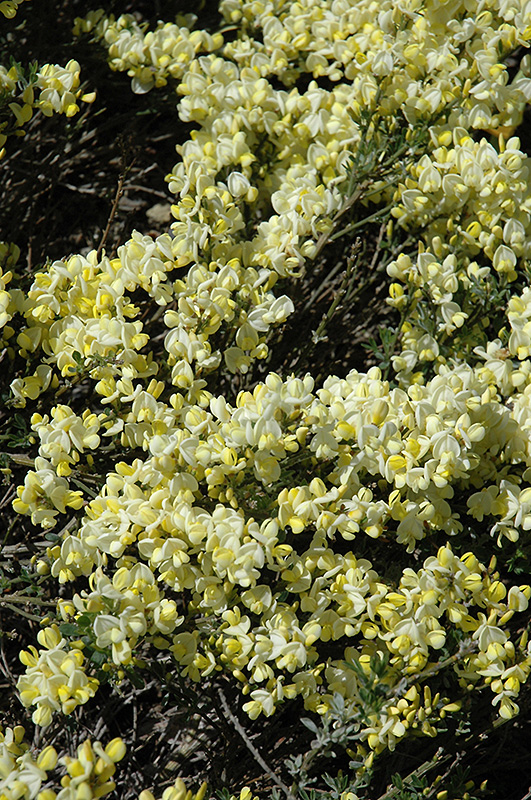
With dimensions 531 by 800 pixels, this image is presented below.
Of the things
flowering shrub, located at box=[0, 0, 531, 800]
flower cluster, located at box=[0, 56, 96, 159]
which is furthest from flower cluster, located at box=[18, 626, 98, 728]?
flower cluster, located at box=[0, 56, 96, 159]

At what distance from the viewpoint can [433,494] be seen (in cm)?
189

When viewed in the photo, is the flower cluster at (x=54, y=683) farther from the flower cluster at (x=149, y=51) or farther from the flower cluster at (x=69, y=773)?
the flower cluster at (x=149, y=51)

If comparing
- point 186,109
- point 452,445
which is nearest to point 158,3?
point 186,109

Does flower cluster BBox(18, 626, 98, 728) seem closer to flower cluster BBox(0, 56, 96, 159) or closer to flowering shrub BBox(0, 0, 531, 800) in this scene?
flowering shrub BBox(0, 0, 531, 800)

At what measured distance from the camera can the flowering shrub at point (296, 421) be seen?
1.72 meters

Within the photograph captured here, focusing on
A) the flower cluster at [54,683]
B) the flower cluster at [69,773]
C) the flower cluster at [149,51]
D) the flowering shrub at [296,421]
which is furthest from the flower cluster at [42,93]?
the flower cluster at [69,773]

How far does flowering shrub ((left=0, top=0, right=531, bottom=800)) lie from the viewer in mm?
1717

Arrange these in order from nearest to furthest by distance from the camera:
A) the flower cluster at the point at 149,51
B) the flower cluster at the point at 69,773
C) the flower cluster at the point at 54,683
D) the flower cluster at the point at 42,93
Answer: the flower cluster at the point at 69,773 < the flower cluster at the point at 54,683 < the flower cluster at the point at 42,93 < the flower cluster at the point at 149,51

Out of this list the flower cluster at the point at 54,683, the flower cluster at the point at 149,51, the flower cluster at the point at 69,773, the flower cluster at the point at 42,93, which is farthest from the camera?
the flower cluster at the point at 149,51

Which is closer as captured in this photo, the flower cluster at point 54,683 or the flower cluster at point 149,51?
the flower cluster at point 54,683

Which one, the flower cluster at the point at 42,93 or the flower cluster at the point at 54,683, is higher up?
the flower cluster at the point at 42,93

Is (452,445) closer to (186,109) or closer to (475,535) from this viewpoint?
(475,535)

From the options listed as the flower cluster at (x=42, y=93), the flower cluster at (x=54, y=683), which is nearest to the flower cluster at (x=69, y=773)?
the flower cluster at (x=54, y=683)

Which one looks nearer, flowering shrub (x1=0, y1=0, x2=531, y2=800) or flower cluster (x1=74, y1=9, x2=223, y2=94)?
flowering shrub (x1=0, y1=0, x2=531, y2=800)
